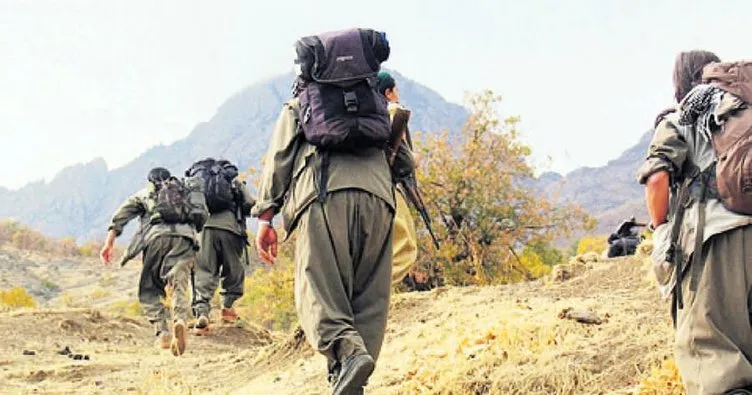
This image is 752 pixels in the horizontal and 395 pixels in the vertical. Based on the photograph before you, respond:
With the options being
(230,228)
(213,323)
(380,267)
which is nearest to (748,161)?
(380,267)

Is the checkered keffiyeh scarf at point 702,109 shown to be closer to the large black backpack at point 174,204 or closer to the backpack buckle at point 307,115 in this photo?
the backpack buckle at point 307,115

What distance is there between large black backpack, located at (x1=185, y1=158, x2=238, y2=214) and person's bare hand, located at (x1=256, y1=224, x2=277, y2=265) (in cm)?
625

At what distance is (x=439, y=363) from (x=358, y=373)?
172cm

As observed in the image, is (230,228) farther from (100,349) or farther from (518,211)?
(518,211)

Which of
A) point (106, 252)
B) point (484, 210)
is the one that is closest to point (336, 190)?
point (106, 252)

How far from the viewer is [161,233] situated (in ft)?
32.6

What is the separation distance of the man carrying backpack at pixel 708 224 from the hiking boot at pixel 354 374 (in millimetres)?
1397

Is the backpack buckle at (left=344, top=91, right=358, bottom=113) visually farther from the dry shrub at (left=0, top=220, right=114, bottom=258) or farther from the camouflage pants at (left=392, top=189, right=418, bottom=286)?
the dry shrub at (left=0, top=220, right=114, bottom=258)

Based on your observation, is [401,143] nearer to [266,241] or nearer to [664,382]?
[266,241]

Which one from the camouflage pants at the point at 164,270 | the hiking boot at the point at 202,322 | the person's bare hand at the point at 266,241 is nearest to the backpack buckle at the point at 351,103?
the person's bare hand at the point at 266,241

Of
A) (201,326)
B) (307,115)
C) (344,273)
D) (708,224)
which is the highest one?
(307,115)

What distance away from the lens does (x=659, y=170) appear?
3.98 metres

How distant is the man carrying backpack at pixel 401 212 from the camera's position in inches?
204

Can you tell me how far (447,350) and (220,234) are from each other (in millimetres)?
6056
